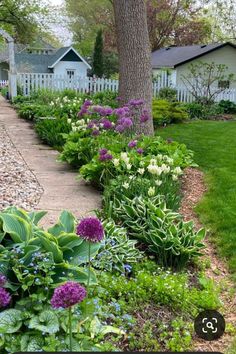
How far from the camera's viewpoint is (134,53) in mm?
7312

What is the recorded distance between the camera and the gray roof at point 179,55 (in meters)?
19.7

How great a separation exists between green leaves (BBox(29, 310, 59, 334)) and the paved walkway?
1598 millimetres

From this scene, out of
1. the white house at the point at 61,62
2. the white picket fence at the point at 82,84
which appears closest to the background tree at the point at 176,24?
the white house at the point at 61,62

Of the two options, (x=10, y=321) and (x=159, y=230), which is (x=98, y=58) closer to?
(x=159, y=230)

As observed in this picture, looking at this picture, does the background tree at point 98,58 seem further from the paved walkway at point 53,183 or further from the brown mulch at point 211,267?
the brown mulch at point 211,267

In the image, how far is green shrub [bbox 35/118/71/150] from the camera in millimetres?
7522

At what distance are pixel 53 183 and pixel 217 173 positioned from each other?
234 centimetres

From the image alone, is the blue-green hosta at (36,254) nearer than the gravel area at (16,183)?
Yes

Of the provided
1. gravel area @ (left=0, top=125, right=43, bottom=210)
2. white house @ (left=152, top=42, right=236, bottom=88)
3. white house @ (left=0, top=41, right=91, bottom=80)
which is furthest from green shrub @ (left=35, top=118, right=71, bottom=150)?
white house @ (left=0, top=41, right=91, bottom=80)

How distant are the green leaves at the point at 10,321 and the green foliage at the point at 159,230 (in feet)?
4.78

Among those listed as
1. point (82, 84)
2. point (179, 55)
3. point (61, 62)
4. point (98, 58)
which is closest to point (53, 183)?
point (82, 84)

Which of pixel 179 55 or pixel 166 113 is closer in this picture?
pixel 166 113

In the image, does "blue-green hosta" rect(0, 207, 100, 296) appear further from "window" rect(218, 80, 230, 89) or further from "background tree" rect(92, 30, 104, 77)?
"background tree" rect(92, 30, 104, 77)

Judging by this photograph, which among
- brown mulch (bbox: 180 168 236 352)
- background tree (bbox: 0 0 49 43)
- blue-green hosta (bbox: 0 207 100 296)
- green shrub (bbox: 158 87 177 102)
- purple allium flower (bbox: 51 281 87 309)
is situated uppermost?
background tree (bbox: 0 0 49 43)
